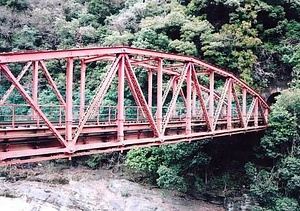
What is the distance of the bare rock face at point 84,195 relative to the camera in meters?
22.0

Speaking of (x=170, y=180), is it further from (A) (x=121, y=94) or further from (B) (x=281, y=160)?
(A) (x=121, y=94)

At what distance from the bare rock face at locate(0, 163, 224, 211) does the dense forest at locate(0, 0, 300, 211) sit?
3.57ft

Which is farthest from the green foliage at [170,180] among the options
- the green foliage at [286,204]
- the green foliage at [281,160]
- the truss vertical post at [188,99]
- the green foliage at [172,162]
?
the truss vertical post at [188,99]

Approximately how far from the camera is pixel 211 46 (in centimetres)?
2780

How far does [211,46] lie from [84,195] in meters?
13.4

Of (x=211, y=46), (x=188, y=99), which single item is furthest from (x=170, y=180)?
(x=211, y=46)

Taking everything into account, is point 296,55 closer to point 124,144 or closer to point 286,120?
point 286,120

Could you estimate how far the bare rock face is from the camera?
72.3ft

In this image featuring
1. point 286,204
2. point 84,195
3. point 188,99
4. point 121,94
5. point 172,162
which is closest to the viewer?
point 121,94

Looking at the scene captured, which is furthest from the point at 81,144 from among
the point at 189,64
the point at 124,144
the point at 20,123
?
the point at 189,64

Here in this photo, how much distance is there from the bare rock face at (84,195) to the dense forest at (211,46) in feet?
3.57

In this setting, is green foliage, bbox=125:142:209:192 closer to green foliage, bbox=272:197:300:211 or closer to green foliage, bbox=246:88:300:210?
green foliage, bbox=246:88:300:210

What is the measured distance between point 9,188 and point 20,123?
10873 mm

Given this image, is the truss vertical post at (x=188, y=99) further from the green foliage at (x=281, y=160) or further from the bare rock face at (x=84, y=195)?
Answer: the bare rock face at (x=84, y=195)
